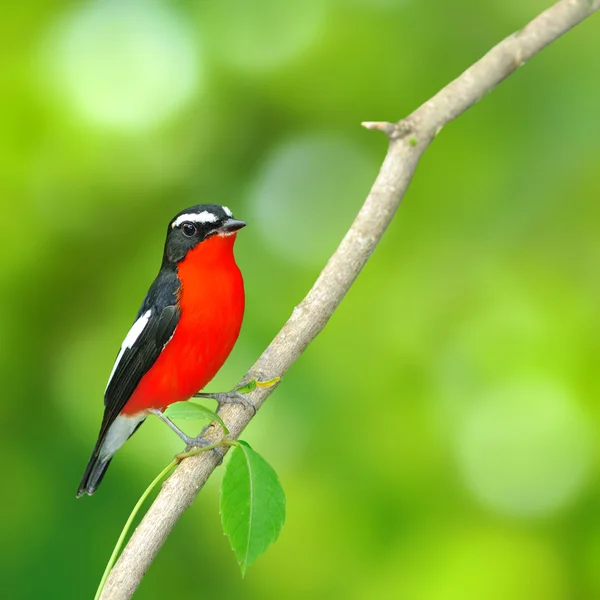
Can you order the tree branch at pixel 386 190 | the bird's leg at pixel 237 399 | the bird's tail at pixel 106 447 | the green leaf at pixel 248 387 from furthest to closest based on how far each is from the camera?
the bird's tail at pixel 106 447 < the bird's leg at pixel 237 399 < the tree branch at pixel 386 190 < the green leaf at pixel 248 387

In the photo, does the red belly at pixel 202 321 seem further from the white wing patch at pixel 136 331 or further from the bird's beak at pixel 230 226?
the white wing patch at pixel 136 331

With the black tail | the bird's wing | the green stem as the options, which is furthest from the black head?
the green stem

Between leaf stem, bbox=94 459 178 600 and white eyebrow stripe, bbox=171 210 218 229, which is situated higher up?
white eyebrow stripe, bbox=171 210 218 229

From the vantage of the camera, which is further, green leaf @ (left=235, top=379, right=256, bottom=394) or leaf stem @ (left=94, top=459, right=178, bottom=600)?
green leaf @ (left=235, top=379, right=256, bottom=394)

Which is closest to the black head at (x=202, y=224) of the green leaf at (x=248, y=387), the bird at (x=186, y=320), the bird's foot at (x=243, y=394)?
the bird at (x=186, y=320)

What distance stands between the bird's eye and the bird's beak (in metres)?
0.15

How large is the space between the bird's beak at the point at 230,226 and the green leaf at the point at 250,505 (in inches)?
69.1

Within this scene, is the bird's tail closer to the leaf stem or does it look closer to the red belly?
the red belly

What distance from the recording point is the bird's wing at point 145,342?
4051mm

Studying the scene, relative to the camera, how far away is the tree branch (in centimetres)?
289

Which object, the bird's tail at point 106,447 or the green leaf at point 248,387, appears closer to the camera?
the green leaf at point 248,387

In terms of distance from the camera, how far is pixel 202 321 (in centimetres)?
399

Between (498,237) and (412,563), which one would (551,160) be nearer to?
(498,237)

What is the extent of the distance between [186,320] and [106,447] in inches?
39.0
